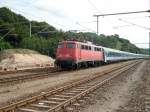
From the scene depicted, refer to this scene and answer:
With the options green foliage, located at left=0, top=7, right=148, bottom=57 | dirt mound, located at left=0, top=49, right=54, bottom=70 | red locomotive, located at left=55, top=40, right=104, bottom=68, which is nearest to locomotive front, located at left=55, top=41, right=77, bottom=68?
red locomotive, located at left=55, top=40, right=104, bottom=68

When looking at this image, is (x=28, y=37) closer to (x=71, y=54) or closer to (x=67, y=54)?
(x=67, y=54)

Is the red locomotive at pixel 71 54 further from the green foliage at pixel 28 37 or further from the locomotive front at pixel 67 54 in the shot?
the green foliage at pixel 28 37

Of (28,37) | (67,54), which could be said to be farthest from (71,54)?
(28,37)

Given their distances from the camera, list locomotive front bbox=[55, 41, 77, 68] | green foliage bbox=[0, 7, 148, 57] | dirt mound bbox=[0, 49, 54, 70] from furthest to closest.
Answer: green foliage bbox=[0, 7, 148, 57]
dirt mound bbox=[0, 49, 54, 70]
locomotive front bbox=[55, 41, 77, 68]

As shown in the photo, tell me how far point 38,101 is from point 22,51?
47.9 meters

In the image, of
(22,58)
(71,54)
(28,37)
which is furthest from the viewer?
(28,37)

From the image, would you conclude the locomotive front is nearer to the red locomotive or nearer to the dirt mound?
the red locomotive

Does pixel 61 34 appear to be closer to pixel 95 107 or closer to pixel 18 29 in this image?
pixel 18 29

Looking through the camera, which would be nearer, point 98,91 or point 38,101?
point 38,101

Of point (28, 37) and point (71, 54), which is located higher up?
point (28, 37)

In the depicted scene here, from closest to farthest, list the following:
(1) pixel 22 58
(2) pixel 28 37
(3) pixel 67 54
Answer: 1. (3) pixel 67 54
2. (1) pixel 22 58
3. (2) pixel 28 37

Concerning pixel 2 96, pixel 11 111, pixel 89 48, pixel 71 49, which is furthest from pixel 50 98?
pixel 89 48

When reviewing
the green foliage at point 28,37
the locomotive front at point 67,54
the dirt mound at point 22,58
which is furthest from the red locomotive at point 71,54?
the dirt mound at point 22,58

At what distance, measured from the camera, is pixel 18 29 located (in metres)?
87.0
